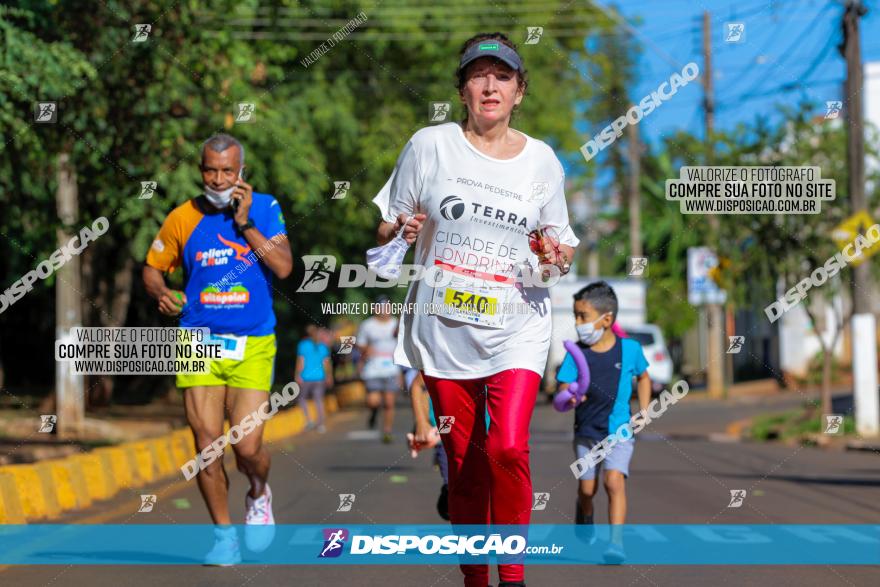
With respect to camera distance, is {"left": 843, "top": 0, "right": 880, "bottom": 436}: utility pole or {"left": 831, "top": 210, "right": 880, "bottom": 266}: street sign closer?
{"left": 831, "top": 210, "right": 880, "bottom": 266}: street sign

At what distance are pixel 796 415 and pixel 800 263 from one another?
245 centimetres

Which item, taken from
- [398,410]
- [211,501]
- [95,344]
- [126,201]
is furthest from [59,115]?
[398,410]

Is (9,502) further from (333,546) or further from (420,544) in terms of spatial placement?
(420,544)

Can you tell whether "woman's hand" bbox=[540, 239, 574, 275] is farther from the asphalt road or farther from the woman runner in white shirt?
the asphalt road

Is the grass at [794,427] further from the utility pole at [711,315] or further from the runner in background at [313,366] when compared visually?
the utility pole at [711,315]

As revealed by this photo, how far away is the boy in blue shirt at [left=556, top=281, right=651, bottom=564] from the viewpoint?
8.68 metres

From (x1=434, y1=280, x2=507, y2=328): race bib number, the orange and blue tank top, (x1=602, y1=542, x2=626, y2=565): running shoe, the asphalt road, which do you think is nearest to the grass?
the asphalt road

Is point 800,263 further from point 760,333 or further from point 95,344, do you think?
point 760,333

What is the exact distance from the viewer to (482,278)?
5.84 m

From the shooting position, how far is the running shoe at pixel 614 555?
319 inches

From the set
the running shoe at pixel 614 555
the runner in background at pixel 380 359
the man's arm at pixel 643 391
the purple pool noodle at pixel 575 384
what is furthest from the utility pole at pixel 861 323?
the running shoe at pixel 614 555

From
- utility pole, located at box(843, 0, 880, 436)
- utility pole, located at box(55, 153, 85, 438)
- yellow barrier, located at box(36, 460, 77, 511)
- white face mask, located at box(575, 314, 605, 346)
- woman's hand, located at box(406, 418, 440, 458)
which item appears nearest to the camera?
woman's hand, located at box(406, 418, 440, 458)

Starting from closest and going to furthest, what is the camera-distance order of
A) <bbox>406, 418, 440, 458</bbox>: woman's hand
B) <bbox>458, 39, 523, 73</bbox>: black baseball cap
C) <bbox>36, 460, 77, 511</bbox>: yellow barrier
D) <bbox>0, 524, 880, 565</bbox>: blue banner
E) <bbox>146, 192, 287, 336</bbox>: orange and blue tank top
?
1. <bbox>458, 39, 523, 73</bbox>: black baseball cap
2. <bbox>406, 418, 440, 458</bbox>: woman's hand
3. <bbox>146, 192, 287, 336</bbox>: orange and blue tank top
4. <bbox>0, 524, 880, 565</bbox>: blue banner
5. <bbox>36, 460, 77, 511</bbox>: yellow barrier

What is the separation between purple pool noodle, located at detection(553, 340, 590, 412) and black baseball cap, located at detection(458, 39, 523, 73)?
302 cm
